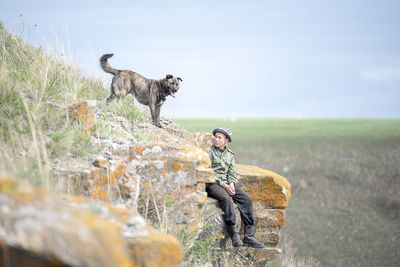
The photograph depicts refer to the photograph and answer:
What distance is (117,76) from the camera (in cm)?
808

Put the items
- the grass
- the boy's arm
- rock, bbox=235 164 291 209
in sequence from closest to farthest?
the grass → the boy's arm → rock, bbox=235 164 291 209

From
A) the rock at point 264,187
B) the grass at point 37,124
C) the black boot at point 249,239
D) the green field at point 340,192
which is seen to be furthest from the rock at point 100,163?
the green field at point 340,192

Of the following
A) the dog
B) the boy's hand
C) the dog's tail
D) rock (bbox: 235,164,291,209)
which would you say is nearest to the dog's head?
the dog

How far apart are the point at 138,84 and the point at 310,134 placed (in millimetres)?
40788

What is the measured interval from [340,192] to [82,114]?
25394 mm

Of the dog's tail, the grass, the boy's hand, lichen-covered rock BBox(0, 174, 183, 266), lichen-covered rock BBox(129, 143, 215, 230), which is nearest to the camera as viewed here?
lichen-covered rock BBox(0, 174, 183, 266)

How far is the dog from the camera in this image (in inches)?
318

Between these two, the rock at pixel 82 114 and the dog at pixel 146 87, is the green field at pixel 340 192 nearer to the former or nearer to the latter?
the dog at pixel 146 87

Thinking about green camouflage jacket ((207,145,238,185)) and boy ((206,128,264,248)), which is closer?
boy ((206,128,264,248))

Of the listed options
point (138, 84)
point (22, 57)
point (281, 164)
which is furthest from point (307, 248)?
point (22, 57)

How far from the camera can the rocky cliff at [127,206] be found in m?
2.25

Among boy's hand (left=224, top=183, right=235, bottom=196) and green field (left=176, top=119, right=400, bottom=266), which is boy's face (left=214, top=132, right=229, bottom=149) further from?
green field (left=176, top=119, right=400, bottom=266)

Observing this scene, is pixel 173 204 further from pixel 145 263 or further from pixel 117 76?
pixel 117 76

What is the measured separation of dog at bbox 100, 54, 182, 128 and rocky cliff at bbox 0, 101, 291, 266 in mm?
843
